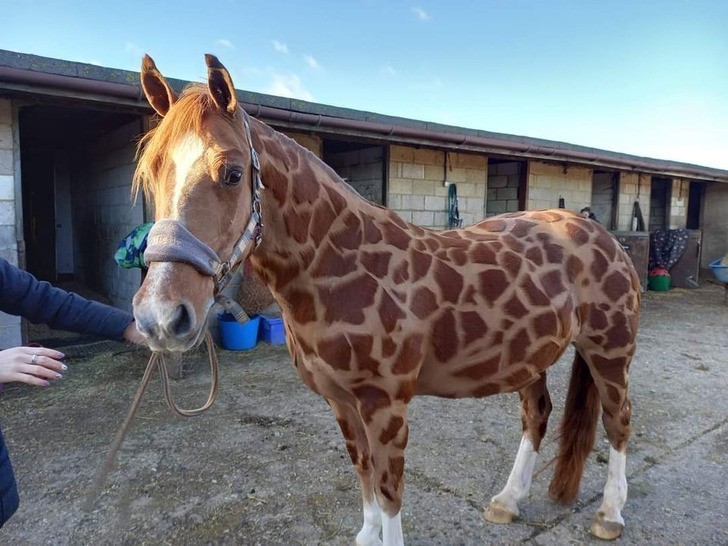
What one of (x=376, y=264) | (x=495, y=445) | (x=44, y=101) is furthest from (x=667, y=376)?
(x=44, y=101)

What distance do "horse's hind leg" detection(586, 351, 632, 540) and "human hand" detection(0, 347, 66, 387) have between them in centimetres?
210

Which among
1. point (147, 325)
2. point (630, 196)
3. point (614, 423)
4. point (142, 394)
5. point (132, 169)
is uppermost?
point (630, 196)

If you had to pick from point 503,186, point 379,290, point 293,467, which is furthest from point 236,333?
point 503,186

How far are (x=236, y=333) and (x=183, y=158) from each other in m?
4.07

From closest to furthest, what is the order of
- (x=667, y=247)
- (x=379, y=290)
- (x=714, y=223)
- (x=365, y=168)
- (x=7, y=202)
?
(x=379, y=290) < (x=7, y=202) < (x=365, y=168) < (x=667, y=247) < (x=714, y=223)

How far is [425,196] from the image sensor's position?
6.70m

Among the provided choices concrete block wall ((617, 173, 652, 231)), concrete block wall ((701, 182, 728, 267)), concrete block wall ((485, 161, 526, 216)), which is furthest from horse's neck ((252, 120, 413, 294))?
concrete block wall ((701, 182, 728, 267))

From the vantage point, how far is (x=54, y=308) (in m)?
1.44

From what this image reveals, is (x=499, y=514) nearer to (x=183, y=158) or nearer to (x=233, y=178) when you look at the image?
(x=233, y=178)

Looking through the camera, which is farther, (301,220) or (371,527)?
(371,527)

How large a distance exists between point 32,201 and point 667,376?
957 cm

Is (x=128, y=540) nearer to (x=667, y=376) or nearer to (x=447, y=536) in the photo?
(x=447, y=536)

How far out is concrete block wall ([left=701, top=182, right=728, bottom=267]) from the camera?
11.6 metres

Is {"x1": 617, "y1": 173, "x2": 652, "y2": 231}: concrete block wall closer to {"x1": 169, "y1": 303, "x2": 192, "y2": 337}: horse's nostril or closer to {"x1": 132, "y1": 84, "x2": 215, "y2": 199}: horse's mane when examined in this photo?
{"x1": 132, "y1": 84, "x2": 215, "y2": 199}: horse's mane
